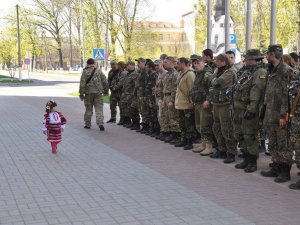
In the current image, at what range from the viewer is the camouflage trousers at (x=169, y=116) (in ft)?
33.1

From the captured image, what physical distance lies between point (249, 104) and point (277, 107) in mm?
708

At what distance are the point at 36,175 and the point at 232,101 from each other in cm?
349

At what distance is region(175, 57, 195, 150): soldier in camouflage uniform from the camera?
930cm

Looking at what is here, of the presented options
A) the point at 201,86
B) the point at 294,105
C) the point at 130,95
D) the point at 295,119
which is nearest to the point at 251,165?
the point at 295,119

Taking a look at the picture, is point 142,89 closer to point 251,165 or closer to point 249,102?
point 249,102

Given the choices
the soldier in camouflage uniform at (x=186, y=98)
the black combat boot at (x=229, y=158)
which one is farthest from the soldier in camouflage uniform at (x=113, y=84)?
the black combat boot at (x=229, y=158)

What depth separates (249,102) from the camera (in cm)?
738

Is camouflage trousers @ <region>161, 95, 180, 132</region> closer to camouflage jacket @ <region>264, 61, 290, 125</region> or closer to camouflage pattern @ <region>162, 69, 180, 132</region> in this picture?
camouflage pattern @ <region>162, 69, 180, 132</region>

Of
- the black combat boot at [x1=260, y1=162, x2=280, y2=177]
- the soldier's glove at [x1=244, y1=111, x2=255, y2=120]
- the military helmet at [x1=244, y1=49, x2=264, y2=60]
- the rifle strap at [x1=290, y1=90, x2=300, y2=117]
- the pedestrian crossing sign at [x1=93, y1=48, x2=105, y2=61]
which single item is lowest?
the black combat boot at [x1=260, y1=162, x2=280, y2=177]

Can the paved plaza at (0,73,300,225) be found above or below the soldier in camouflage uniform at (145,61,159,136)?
below

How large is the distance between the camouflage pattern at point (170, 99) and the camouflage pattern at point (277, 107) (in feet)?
10.9

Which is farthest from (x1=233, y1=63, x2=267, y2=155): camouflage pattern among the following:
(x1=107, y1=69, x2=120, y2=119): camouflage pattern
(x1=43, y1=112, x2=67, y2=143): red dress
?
(x1=107, y1=69, x2=120, y2=119): camouflage pattern

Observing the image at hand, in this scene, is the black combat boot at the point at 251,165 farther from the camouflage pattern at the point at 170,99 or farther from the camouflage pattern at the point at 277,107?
the camouflage pattern at the point at 170,99

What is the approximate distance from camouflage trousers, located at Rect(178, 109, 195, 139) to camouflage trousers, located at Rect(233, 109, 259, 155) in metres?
1.81
